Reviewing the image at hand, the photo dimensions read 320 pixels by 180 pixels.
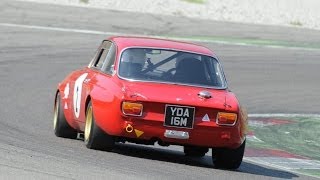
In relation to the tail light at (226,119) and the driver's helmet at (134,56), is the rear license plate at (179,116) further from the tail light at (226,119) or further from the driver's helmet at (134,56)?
the driver's helmet at (134,56)

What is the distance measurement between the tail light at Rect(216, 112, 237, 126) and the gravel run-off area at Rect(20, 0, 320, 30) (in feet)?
71.1

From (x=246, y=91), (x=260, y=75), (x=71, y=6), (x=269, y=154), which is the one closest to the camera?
(x=269, y=154)

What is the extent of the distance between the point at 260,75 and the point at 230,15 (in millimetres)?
11145

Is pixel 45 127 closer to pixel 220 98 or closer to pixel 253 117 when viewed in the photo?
pixel 220 98

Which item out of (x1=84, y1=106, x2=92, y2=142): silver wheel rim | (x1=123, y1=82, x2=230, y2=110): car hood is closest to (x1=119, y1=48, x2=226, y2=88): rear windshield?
(x1=123, y1=82, x2=230, y2=110): car hood

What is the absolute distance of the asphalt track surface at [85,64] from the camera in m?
9.84

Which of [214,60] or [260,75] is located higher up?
[214,60]

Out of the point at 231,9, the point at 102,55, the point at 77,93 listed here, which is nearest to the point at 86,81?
the point at 77,93

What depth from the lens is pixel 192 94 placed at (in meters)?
10.9

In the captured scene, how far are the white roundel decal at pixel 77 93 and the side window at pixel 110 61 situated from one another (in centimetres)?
33

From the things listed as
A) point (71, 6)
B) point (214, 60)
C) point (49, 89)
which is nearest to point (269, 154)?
point (214, 60)

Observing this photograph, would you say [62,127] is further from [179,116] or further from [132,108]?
[179,116]

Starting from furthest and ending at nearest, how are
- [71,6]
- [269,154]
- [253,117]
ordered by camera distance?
[71,6] → [253,117] → [269,154]

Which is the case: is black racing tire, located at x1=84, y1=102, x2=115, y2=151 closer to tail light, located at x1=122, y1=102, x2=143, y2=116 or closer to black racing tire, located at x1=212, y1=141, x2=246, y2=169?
tail light, located at x1=122, y1=102, x2=143, y2=116
